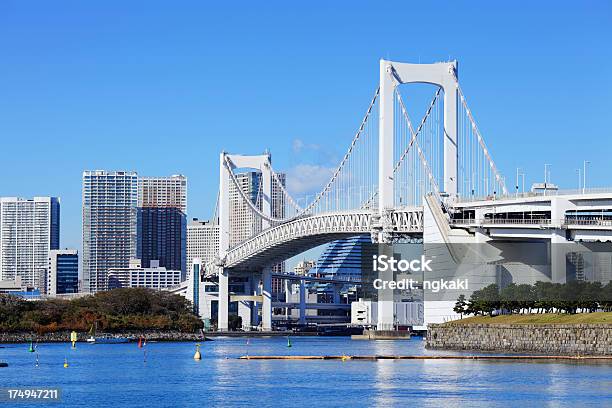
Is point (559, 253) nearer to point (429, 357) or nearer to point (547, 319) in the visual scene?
point (547, 319)

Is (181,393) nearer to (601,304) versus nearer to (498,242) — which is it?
(601,304)

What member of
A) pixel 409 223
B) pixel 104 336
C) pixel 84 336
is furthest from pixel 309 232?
pixel 84 336

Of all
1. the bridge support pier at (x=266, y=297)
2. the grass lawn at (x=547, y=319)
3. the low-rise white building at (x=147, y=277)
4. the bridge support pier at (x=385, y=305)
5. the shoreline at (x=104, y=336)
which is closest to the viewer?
the grass lawn at (x=547, y=319)

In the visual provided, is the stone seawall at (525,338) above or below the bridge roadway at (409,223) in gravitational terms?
below

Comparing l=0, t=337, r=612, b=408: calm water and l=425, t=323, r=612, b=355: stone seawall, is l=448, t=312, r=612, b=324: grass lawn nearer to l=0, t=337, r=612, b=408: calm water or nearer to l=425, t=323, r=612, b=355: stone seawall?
l=425, t=323, r=612, b=355: stone seawall

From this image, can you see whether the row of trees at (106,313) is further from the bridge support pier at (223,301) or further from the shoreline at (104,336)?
the bridge support pier at (223,301)

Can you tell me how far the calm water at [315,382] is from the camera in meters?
37.5

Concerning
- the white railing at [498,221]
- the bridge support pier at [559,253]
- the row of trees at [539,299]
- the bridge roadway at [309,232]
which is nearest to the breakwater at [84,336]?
the bridge roadway at [309,232]

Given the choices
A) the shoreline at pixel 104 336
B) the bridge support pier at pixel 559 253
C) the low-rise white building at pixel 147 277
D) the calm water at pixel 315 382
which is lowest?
the calm water at pixel 315 382

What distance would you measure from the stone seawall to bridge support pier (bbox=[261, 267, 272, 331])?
47013mm

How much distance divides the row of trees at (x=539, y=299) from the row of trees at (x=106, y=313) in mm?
34663

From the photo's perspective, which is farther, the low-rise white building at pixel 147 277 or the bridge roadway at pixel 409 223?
the low-rise white building at pixel 147 277

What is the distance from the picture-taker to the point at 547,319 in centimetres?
5538

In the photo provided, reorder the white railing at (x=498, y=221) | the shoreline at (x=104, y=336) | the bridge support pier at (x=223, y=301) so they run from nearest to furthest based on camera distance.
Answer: the white railing at (x=498, y=221), the shoreline at (x=104, y=336), the bridge support pier at (x=223, y=301)
